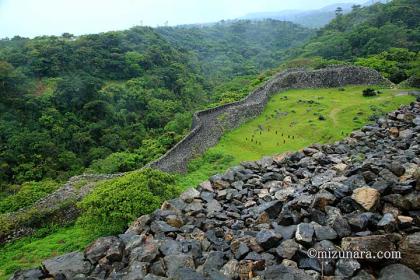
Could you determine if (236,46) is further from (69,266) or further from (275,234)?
(69,266)

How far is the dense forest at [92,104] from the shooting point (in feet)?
131

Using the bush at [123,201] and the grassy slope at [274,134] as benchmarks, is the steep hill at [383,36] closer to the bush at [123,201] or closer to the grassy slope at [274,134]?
the grassy slope at [274,134]

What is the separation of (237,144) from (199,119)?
11.9ft

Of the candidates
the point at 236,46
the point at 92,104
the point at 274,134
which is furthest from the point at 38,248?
the point at 236,46

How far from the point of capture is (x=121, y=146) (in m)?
45.1

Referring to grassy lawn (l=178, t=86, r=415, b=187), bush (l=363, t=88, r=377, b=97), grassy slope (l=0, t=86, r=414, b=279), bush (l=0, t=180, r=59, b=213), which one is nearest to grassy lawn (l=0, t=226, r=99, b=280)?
grassy slope (l=0, t=86, r=414, b=279)

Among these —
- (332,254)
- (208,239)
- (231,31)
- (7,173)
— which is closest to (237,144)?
(208,239)

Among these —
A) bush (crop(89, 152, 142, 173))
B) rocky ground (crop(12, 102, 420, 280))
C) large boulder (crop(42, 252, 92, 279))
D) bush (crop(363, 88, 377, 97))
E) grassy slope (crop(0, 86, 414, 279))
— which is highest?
rocky ground (crop(12, 102, 420, 280))

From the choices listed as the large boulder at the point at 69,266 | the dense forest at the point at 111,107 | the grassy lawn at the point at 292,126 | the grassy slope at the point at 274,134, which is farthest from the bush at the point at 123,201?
the large boulder at the point at 69,266

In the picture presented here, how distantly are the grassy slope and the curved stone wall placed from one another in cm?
68

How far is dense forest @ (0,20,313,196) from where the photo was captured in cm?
3978

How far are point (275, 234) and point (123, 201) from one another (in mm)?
7536

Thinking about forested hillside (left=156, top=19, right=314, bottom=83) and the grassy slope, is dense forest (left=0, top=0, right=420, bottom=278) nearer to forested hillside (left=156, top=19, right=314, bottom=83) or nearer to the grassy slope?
the grassy slope

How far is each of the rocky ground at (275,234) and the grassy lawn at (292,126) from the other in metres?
9.15
